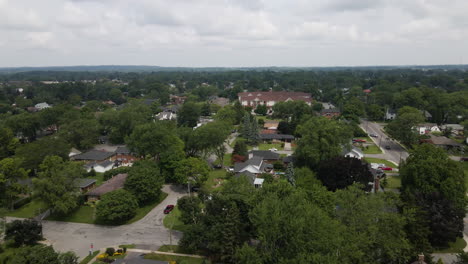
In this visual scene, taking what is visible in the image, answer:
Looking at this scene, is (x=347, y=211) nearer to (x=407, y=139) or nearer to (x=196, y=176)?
(x=196, y=176)

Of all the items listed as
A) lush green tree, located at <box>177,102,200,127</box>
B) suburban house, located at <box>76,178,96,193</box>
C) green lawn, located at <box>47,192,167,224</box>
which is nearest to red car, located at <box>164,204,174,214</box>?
green lawn, located at <box>47,192,167,224</box>

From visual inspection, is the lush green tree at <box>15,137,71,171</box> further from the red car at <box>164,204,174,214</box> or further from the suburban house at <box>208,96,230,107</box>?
the suburban house at <box>208,96,230,107</box>

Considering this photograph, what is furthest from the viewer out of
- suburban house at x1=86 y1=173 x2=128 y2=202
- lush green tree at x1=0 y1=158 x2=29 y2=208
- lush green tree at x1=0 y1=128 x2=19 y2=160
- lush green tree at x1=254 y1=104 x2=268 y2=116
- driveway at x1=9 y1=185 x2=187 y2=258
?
lush green tree at x1=254 y1=104 x2=268 y2=116

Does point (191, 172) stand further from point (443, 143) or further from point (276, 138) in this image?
point (443, 143)

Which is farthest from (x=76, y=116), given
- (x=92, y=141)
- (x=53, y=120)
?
(x=92, y=141)

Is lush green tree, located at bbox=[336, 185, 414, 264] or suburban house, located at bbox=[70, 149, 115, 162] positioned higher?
lush green tree, located at bbox=[336, 185, 414, 264]

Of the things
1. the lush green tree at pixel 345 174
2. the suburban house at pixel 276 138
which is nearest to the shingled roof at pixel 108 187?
the lush green tree at pixel 345 174

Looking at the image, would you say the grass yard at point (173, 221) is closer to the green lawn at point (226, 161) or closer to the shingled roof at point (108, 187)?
the shingled roof at point (108, 187)
